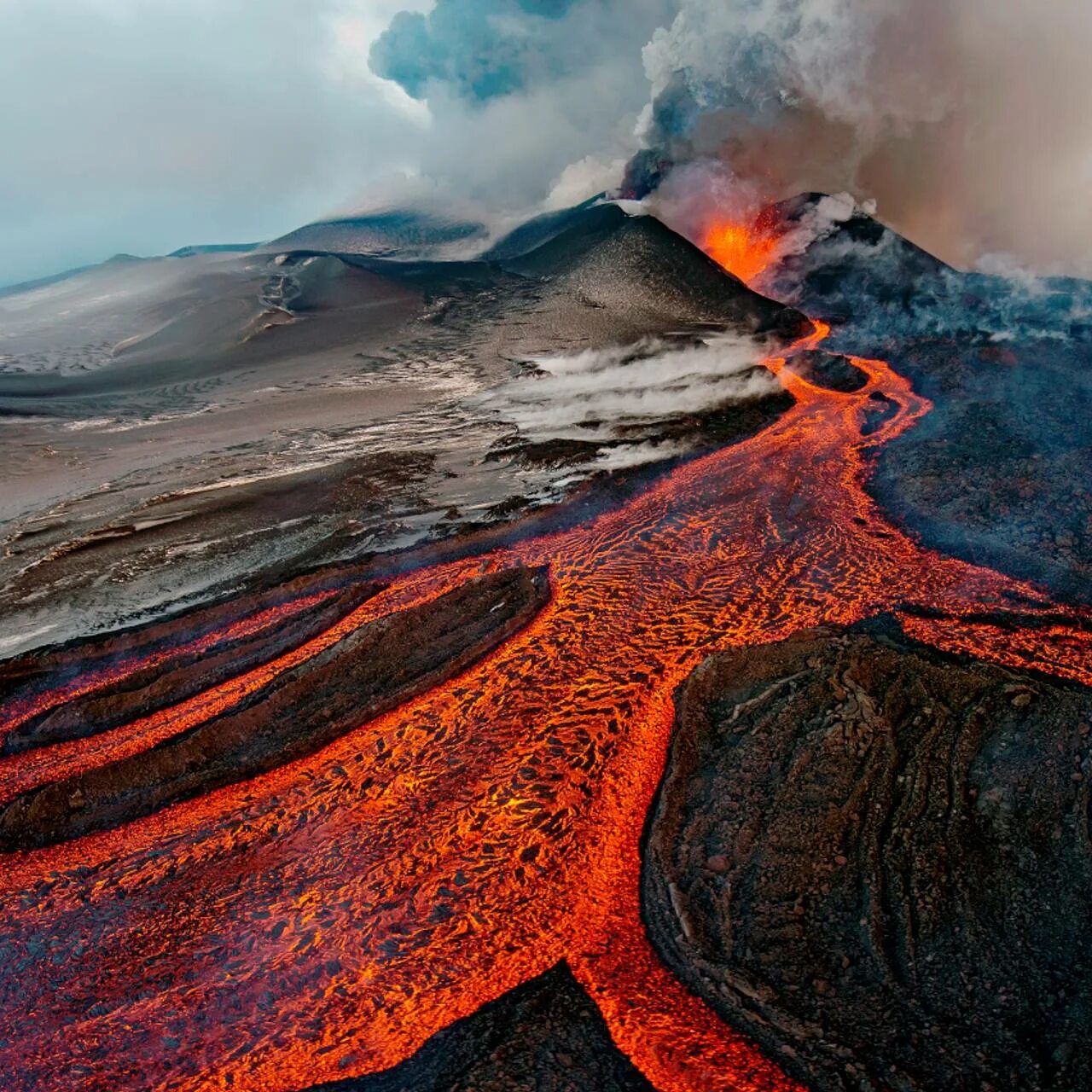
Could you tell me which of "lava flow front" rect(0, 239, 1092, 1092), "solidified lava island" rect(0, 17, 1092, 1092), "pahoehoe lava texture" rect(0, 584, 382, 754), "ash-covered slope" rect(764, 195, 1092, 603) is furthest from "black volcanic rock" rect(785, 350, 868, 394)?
"pahoehoe lava texture" rect(0, 584, 382, 754)

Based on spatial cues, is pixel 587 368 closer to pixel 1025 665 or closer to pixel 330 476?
pixel 330 476

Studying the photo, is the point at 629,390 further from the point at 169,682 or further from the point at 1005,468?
the point at 169,682

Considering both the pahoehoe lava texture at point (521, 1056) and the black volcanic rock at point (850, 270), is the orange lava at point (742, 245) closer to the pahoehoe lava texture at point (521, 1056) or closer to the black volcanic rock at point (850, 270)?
the black volcanic rock at point (850, 270)

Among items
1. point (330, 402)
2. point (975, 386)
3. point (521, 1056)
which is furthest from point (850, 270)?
point (521, 1056)

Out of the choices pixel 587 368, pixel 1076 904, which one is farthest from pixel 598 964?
pixel 587 368

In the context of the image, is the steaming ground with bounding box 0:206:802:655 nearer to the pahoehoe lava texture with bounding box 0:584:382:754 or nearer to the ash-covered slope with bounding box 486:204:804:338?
the ash-covered slope with bounding box 486:204:804:338

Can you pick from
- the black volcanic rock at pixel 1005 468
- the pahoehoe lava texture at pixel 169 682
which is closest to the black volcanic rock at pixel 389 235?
the black volcanic rock at pixel 1005 468
